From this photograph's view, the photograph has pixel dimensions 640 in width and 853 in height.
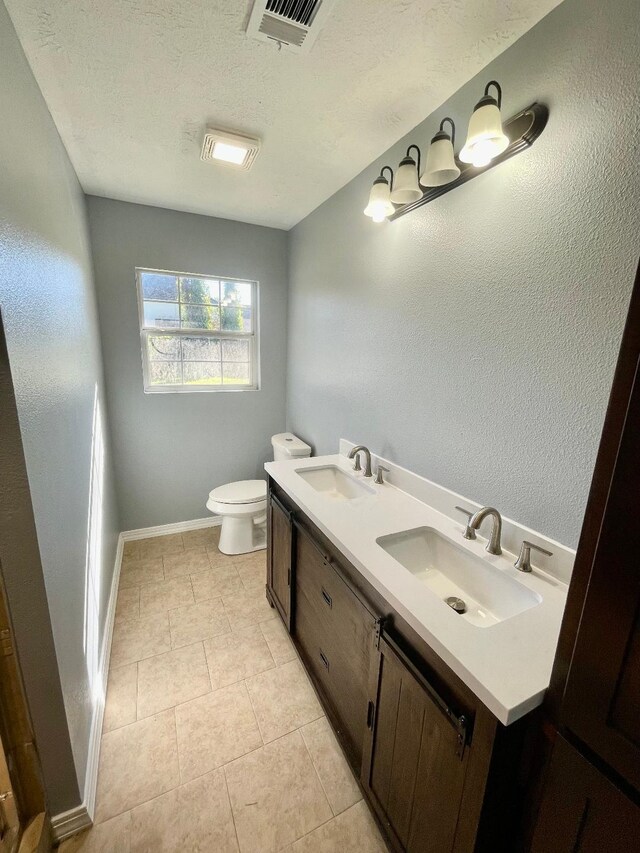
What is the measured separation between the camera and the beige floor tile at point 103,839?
1.08 metres

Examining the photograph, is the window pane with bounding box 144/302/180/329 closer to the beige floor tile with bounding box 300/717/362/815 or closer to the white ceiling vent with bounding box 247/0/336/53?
the white ceiling vent with bounding box 247/0/336/53

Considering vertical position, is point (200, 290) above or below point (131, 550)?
above

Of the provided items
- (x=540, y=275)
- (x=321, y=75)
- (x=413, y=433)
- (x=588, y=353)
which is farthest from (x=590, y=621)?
(x=321, y=75)

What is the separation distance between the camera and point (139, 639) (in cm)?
188

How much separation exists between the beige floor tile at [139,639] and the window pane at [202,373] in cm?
171

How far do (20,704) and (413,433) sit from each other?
1.60 meters

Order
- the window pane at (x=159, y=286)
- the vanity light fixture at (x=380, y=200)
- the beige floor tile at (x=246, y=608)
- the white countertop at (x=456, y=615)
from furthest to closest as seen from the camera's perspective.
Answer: the window pane at (x=159, y=286), the beige floor tile at (x=246, y=608), the vanity light fixture at (x=380, y=200), the white countertop at (x=456, y=615)

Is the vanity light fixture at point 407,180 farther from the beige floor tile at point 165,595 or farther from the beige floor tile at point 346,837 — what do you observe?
the beige floor tile at point 165,595

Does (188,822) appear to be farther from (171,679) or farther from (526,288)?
(526,288)

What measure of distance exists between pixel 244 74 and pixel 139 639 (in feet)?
8.61

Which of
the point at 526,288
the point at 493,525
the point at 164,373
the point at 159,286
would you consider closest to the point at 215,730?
the point at 493,525

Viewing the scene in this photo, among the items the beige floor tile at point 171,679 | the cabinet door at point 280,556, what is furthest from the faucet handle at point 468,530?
the beige floor tile at point 171,679

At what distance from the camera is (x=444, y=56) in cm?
113

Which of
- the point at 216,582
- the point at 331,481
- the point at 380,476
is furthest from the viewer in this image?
the point at 216,582
